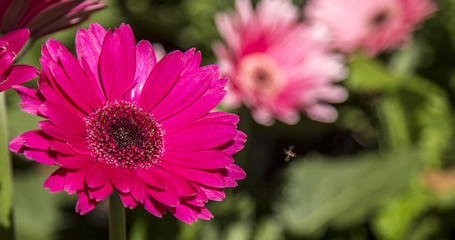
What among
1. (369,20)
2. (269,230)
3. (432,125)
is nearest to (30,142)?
(269,230)

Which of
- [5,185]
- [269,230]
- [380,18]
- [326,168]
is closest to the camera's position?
[5,185]

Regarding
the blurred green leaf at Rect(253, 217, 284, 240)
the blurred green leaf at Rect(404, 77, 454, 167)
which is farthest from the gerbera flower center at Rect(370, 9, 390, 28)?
the blurred green leaf at Rect(253, 217, 284, 240)

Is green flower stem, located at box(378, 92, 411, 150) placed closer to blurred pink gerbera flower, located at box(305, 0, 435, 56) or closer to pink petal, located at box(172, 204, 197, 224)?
blurred pink gerbera flower, located at box(305, 0, 435, 56)

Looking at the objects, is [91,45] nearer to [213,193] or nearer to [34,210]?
[213,193]

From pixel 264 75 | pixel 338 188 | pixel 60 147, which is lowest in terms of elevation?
pixel 338 188

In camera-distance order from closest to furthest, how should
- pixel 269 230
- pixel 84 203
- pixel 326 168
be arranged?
pixel 84 203 < pixel 269 230 < pixel 326 168

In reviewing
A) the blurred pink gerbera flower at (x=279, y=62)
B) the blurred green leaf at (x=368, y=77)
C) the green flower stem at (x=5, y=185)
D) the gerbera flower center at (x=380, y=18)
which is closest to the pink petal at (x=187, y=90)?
the green flower stem at (x=5, y=185)

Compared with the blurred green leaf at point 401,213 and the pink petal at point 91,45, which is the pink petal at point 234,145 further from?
the blurred green leaf at point 401,213
